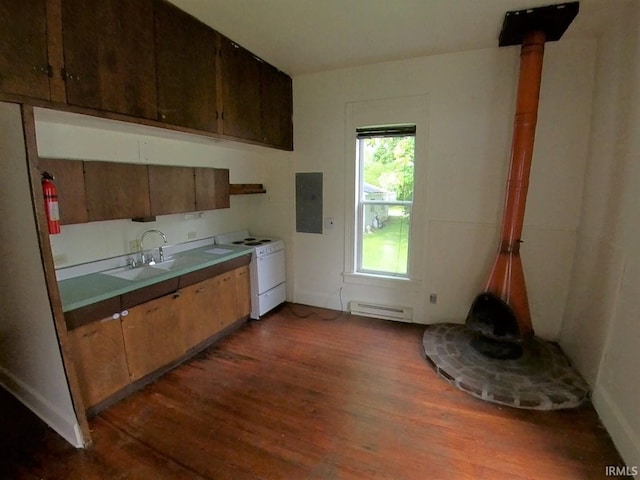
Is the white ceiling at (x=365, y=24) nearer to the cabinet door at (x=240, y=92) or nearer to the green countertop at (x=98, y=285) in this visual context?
the cabinet door at (x=240, y=92)

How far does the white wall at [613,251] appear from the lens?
182 cm

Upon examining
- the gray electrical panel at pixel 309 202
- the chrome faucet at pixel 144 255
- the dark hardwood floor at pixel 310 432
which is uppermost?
the gray electrical panel at pixel 309 202

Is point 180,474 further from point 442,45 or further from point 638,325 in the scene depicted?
point 442,45

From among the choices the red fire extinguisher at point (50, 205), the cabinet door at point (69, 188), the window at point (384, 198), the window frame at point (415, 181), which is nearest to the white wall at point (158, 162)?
the cabinet door at point (69, 188)

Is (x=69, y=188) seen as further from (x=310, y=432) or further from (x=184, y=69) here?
(x=310, y=432)

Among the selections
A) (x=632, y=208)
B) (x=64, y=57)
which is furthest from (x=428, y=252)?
(x=64, y=57)

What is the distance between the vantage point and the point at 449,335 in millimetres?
3029

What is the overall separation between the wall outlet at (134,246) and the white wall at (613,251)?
365 cm

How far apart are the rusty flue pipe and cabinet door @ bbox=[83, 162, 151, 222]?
2.98 metres

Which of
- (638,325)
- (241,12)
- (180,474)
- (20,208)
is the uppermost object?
(241,12)

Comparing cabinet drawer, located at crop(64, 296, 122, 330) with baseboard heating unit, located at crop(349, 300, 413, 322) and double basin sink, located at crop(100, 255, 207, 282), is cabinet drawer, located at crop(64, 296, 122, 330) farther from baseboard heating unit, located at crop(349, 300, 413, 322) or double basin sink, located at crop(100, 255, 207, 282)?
baseboard heating unit, located at crop(349, 300, 413, 322)

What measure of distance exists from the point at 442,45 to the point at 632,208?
196cm

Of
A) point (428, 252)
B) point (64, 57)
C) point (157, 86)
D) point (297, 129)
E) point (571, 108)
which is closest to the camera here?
point (64, 57)

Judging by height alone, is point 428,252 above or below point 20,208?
below
